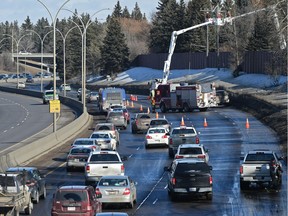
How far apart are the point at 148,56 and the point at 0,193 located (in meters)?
130

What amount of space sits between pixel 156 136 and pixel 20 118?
35507mm

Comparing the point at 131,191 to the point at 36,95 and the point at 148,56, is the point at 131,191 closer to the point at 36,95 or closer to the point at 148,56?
the point at 36,95

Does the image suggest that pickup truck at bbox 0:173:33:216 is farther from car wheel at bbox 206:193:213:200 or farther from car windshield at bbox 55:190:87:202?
car wheel at bbox 206:193:213:200

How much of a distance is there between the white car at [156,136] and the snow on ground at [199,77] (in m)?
44.2

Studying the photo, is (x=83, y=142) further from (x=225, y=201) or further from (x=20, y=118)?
(x=20, y=118)

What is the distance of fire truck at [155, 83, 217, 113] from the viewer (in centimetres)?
7681

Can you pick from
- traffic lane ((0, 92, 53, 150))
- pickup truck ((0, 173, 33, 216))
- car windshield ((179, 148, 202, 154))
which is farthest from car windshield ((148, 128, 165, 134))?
pickup truck ((0, 173, 33, 216))

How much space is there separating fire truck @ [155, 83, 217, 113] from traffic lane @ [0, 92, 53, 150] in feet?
36.2

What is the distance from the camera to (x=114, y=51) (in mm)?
155875

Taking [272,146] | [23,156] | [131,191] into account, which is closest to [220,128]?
[272,146]

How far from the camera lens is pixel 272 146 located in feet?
156

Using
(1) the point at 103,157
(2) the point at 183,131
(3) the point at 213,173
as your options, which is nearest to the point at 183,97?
(2) the point at 183,131

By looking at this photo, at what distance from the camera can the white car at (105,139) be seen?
151 ft

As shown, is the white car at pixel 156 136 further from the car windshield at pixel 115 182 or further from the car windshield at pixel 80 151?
the car windshield at pixel 115 182
